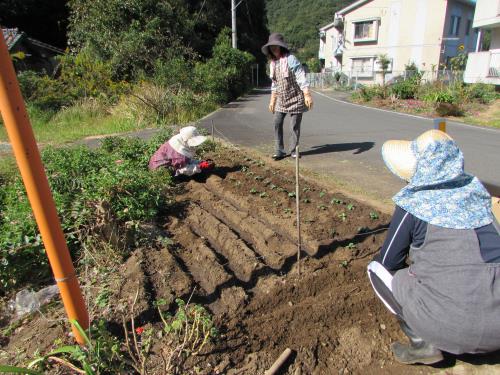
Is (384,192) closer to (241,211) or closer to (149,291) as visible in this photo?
(241,211)

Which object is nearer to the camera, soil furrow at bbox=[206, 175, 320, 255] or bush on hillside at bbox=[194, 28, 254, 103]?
soil furrow at bbox=[206, 175, 320, 255]

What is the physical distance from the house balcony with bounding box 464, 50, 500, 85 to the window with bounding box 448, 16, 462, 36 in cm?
1162

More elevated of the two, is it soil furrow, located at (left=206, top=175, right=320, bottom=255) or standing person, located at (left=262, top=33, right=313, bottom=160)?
standing person, located at (left=262, top=33, right=313, bottom=160)

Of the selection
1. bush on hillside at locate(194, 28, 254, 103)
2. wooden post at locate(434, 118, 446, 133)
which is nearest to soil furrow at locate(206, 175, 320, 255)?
wooden post at locate(434, 118, 446, 133)

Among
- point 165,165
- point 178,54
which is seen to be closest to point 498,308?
point 165,165

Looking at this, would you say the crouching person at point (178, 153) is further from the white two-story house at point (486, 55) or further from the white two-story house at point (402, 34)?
the white two-story house at point (402, 34)

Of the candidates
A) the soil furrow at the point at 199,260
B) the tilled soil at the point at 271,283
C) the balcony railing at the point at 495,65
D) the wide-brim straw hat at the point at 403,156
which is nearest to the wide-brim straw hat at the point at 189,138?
the tilled soil at the point at 271,283

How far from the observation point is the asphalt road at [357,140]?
5.25 meters

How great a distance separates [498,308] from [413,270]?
1.35 ft

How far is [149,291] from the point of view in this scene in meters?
2.51

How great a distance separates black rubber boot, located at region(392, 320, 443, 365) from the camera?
1871mm

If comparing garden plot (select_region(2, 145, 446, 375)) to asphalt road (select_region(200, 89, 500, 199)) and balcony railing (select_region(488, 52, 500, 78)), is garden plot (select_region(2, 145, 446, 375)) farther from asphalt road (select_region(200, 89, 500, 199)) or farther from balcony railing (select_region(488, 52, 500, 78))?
balcony railing (select_region(488, 52, 500, 78))

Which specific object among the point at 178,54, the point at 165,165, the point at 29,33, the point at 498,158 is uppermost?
the point at 29,33

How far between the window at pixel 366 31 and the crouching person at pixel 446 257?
31.5 meters
